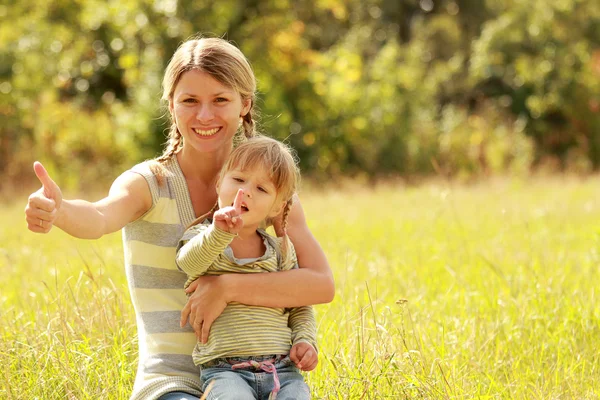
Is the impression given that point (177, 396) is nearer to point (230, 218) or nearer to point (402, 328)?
point (230, 218)

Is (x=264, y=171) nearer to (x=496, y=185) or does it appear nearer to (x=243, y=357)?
(x=243, y=357)

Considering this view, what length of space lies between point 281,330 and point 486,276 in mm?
3187

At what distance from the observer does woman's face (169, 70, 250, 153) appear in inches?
117

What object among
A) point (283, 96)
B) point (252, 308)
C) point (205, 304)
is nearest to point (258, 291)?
point (252, 308)

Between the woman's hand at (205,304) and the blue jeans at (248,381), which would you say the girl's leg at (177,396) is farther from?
the woman's hand at (205,304)

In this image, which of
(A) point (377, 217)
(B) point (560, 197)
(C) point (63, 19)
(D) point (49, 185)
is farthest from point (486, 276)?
(C) point (63, 19)

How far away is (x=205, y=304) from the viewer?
106 inches

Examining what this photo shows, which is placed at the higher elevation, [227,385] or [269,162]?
[269,162]

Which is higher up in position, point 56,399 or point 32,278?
point 56,399

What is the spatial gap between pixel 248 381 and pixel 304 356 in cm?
21

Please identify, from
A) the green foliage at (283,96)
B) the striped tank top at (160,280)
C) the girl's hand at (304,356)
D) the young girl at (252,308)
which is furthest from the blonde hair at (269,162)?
the green foliage at (283,96)

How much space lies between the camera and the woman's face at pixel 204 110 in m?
2.98

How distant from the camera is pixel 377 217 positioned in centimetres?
1070

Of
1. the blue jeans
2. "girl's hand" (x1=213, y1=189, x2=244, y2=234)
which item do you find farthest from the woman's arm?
the blue jeans
